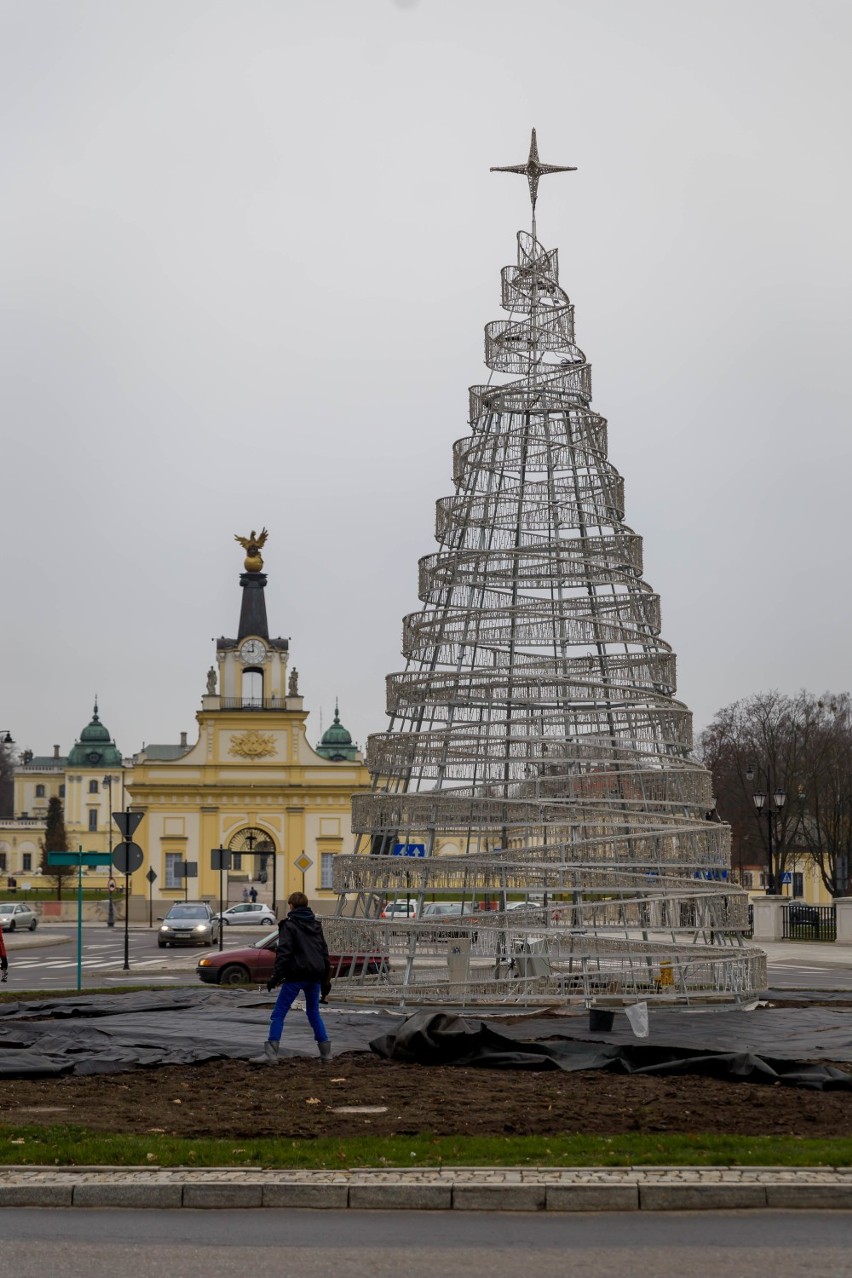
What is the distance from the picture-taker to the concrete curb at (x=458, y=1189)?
8.73m

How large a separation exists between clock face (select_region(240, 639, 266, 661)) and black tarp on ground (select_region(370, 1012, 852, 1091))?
69.8 metres

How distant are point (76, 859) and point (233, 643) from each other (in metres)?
57.8

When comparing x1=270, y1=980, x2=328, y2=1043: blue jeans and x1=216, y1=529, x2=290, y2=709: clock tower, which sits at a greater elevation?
x1=216, y1=529, x2=290, y2=709: clock tower

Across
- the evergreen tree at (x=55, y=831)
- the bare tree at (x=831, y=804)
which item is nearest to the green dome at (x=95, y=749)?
the evergreen tree at (x=55, y=831)

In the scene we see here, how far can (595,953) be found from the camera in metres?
19.7

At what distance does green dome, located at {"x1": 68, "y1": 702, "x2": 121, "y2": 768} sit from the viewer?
150 meters

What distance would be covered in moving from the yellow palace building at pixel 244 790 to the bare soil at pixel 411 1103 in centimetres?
6733

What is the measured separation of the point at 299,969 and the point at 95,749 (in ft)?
462

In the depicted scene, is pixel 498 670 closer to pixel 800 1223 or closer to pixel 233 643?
pixel 800 1223

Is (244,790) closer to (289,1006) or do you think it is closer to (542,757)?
(542,757)

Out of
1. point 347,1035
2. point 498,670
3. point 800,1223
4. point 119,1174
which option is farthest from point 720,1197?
point 498,670

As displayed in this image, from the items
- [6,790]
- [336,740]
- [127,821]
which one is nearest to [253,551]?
[336,740]

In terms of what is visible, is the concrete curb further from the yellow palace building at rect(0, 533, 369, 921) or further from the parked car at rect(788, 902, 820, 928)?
the yellow palace building at rect(0, 533, 369, 921)

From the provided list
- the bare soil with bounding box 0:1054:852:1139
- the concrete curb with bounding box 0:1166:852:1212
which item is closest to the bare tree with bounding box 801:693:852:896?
the bare soil with bounding box 0:1054:852:1139
